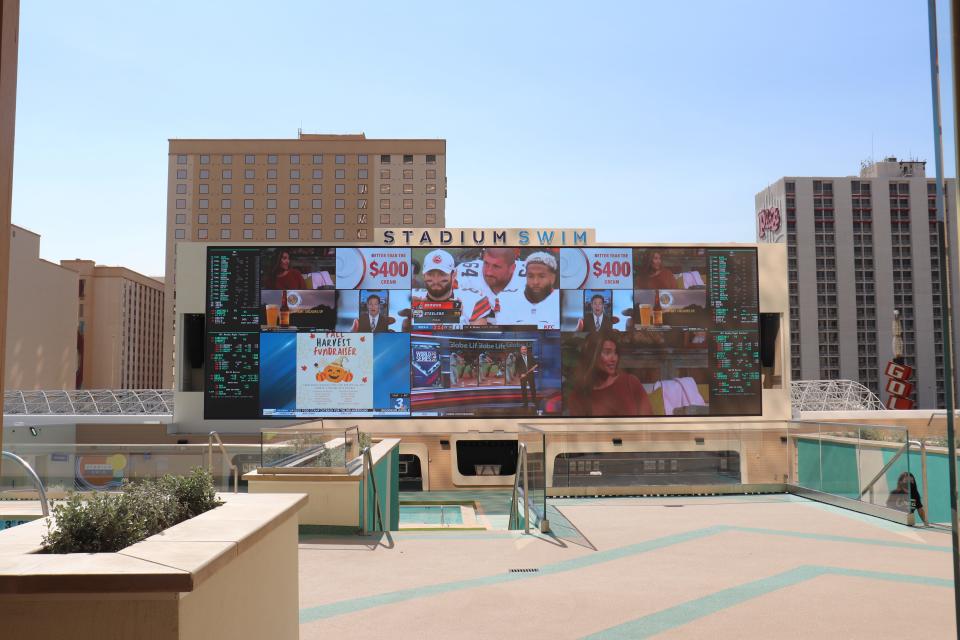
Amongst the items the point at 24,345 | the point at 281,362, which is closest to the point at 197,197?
the point at 24,345

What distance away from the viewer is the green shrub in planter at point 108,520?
124 inches

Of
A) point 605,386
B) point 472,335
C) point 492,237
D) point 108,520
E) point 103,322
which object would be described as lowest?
point 108,520

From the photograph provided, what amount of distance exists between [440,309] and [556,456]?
30.9 feet

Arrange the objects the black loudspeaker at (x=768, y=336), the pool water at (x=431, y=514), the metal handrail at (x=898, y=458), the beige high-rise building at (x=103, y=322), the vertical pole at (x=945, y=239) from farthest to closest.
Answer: the beige high-rise building at (x=103, y=322) < the black loudspeaker at (x=768, y=336) < the pool water at (x=431, y=514) < the metal handrail at (x=898, y=458) < the vertical pole at (x=945, y=239)

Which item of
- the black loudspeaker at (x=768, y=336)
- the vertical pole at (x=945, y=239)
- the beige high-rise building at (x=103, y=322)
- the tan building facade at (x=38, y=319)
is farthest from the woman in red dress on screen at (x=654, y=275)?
the beige high-rise building at (x=103, y=322)

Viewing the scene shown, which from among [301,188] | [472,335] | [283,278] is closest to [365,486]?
[472,335]

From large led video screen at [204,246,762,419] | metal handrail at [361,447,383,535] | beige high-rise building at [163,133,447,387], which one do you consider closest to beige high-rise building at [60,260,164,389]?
beige high-rise building at [163,133,447,387]

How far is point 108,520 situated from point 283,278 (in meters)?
18.3

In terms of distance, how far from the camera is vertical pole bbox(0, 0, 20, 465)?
2.45 m

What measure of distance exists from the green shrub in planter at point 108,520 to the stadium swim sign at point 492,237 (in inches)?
708

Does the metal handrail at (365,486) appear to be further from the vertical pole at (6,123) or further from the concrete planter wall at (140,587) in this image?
the vertical pole at (6,123)

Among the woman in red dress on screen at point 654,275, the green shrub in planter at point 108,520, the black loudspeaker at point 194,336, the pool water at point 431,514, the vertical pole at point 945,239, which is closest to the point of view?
the vertical pole at point 945,239

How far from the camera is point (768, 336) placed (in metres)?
22.6

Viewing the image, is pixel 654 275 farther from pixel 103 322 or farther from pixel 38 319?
pixel 103 322
